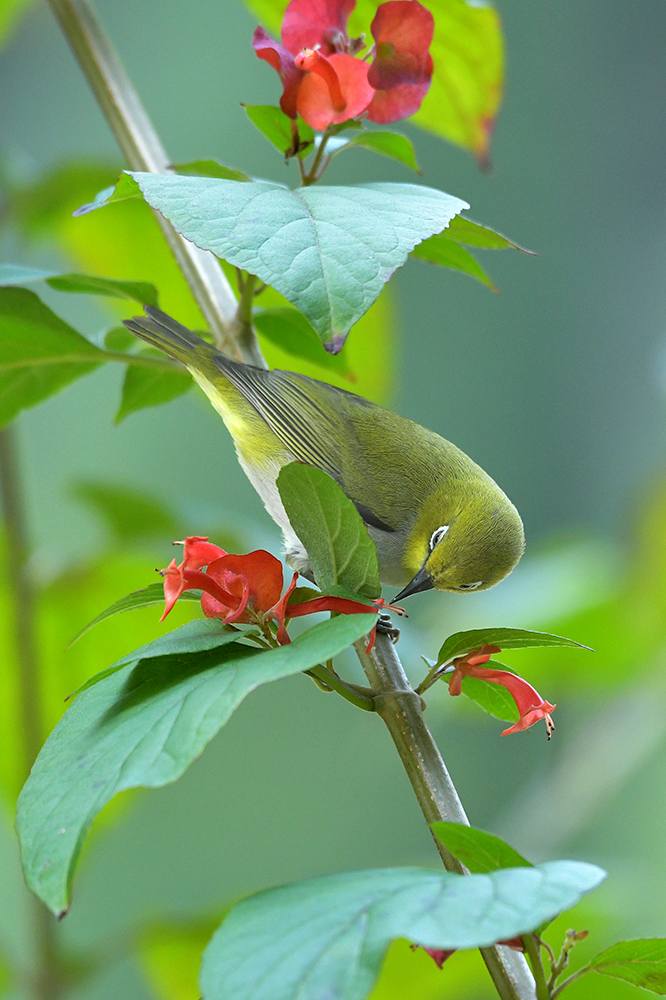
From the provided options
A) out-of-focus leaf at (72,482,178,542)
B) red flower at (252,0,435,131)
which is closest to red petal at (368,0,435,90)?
red flower at (252,0,435,131)

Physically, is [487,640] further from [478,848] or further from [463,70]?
[463,70]

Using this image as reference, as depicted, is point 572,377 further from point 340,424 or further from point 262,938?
point 262,938

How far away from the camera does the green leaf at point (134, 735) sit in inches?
18.0

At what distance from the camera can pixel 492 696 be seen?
688 mm

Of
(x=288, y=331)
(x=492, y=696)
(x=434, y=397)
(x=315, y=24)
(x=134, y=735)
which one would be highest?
(x=315, y=24)

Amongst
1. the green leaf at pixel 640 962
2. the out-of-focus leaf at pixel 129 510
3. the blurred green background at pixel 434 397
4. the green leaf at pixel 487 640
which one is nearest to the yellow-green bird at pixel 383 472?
the out-of-focus leaf at pixel 129 510

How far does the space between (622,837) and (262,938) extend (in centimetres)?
285

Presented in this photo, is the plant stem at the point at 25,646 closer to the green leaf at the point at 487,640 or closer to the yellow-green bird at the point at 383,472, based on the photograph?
the yellow-green bird at the point at 383,472

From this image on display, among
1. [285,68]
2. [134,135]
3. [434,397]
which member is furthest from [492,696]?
[434,397]

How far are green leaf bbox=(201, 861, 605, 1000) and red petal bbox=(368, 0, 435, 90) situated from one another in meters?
0.61

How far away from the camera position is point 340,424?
1.35 metres

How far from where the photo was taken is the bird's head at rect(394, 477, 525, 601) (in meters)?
1.28

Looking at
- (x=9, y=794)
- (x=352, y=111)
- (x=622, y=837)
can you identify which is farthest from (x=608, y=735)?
(x=352, y=111)

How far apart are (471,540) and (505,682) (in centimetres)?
65
